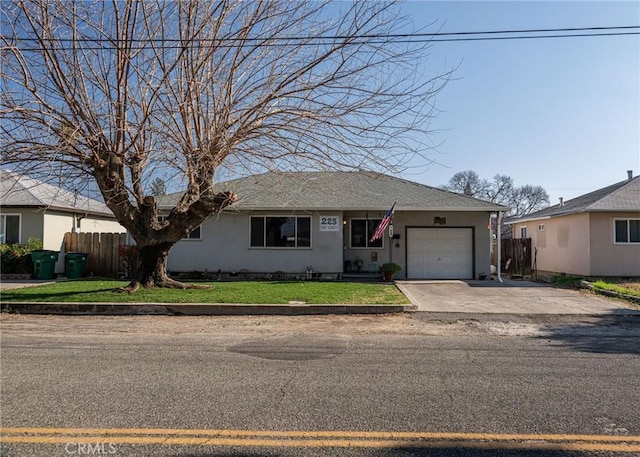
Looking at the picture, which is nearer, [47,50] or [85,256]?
[47,50]

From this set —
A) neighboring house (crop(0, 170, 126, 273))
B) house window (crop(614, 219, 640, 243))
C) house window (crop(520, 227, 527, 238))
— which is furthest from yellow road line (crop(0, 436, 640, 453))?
house window (crop(520, 227, 527, 238))

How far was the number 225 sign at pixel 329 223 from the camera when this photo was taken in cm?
1734

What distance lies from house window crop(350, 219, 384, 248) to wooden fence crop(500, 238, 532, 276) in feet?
26.4

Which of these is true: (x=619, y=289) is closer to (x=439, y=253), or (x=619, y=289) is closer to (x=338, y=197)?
(x=439, y=253)

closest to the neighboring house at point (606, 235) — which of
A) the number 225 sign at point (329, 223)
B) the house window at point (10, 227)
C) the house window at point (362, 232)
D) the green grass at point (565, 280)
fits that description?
the green grass at point (565, 280)

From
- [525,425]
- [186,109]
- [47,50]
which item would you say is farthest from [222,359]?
[47,50]

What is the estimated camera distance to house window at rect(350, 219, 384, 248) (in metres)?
18.4

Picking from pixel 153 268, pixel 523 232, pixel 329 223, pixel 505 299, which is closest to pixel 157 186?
pixel 153 268

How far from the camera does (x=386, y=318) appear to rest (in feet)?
32.6

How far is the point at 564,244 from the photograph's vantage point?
19703 mm

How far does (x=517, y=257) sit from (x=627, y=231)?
5.62m

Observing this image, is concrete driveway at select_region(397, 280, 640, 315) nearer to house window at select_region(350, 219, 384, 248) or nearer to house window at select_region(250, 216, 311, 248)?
house window at select_region(350, 219, 384, 248)

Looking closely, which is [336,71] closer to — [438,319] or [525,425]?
[438,319]

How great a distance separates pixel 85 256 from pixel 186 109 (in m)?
10.0
